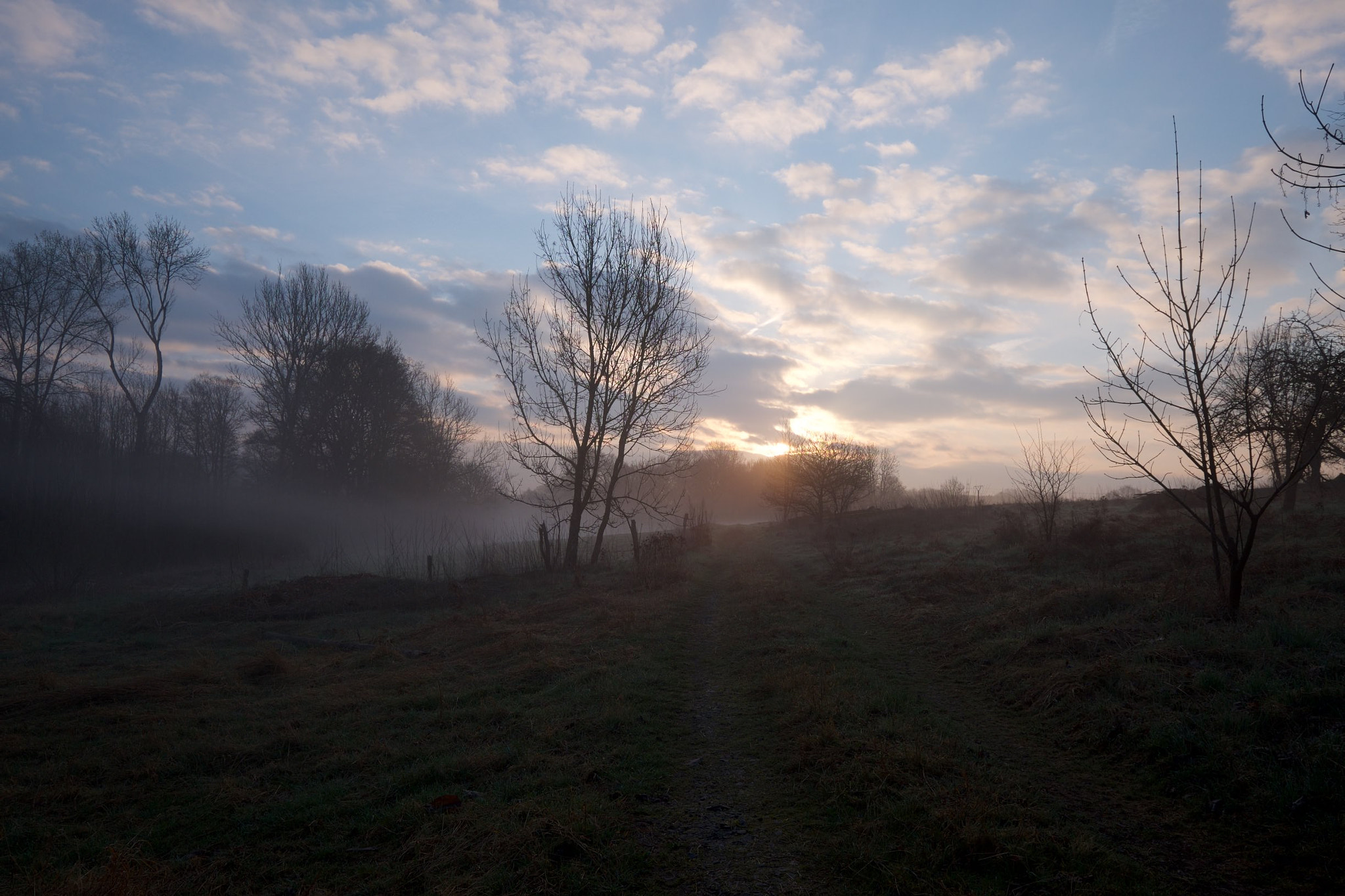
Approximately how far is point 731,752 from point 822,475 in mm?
36131

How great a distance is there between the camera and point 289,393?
120ft

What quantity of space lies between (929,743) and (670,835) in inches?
103

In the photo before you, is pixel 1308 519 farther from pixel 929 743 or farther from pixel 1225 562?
pixel 929 743

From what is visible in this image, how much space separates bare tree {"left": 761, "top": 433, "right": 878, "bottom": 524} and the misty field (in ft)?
94.6

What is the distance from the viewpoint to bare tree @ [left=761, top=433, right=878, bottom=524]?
41500 mm

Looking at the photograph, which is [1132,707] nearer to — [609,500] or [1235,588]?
[1235,588]

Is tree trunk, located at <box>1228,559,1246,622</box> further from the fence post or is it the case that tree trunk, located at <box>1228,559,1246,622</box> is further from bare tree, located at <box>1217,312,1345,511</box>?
the fence post

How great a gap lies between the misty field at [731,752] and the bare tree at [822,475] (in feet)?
94.6

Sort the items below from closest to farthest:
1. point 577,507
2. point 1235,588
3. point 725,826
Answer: point 725,826
point 1235,588
point 577,507

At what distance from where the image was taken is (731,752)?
6.16m

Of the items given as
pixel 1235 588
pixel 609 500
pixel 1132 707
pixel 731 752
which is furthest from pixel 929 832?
pixel 609 500

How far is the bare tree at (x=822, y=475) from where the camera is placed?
41.5m

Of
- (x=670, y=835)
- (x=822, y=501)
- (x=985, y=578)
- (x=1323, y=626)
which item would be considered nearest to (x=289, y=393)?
(x=822, y=501)

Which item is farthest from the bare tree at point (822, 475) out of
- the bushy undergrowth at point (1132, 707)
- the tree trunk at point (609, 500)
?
the bushy undergrowth at point (1132, 707)
